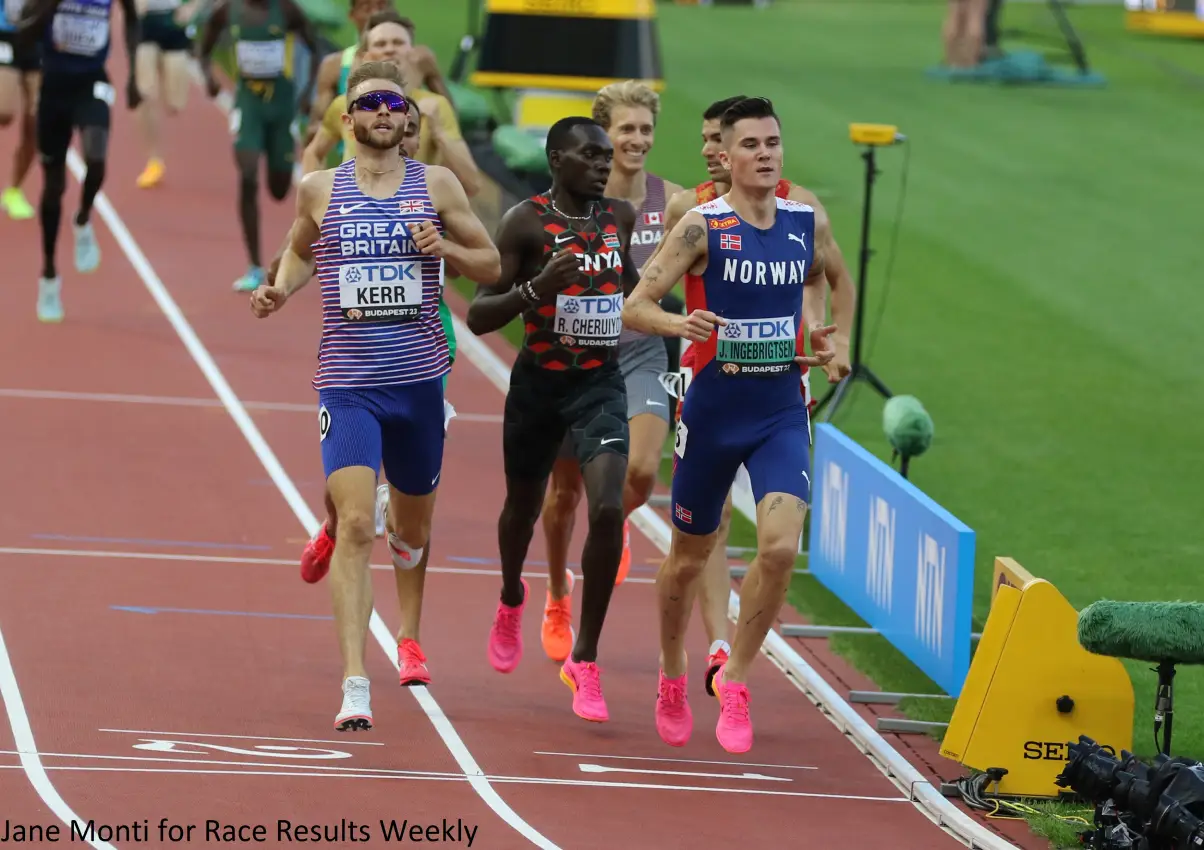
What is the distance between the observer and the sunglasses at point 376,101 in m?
8.83

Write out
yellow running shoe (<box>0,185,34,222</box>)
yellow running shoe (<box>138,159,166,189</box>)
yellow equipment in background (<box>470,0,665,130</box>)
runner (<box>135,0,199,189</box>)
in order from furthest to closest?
yellow running shoe (<box>138,159,166,189</box>) → runner (<box>135,0,199,189</box>) → yellow running shoe (<box>0,185,34,222</box>) → yellow equipment in background (<box>470,0,665,130</box>)

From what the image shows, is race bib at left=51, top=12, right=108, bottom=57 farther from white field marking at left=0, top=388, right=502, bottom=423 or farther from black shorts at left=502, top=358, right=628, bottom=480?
black shorts at left=502, top=358, right=628, bottom=480

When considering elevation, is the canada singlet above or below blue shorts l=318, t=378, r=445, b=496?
above

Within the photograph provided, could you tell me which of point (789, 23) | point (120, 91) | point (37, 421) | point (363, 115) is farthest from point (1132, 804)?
point (789, 23)

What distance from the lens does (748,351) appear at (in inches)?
350

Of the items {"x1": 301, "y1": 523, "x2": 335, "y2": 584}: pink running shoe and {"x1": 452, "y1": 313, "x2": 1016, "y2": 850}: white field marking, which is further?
{"x1": 301, "y1": 523, "x2": 335, "y2": 584}: pink running shoe

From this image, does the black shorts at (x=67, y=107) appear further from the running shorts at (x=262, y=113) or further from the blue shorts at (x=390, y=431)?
the blue shorts at (x=390, y=431)

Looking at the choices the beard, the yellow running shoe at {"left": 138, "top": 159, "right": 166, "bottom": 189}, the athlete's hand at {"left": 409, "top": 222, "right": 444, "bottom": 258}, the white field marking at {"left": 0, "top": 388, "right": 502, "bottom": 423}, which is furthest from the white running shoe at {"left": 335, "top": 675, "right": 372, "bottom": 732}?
the yellow running shoe at {"left": 138, "top": 159, "right": 166, "bottom": 189}

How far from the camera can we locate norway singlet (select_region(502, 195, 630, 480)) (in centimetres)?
944

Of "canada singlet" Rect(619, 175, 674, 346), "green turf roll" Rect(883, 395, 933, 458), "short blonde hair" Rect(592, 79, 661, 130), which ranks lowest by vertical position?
"green turf roll" Rect(883, 395, 933, 458)

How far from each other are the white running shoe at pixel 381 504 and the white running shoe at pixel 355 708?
281cm

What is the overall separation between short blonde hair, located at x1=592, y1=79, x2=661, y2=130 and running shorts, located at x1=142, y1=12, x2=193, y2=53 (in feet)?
43.1

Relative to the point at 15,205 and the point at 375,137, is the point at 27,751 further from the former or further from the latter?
the point at 15,205

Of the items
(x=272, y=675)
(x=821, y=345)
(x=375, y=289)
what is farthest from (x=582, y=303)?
(x=272, y=675)
